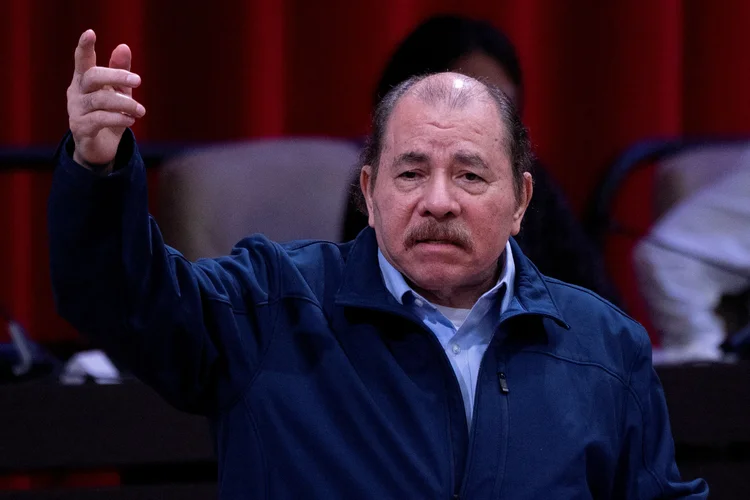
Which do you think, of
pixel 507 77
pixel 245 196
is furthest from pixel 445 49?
pixel 245 196

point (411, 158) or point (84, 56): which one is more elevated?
point (84, 56)

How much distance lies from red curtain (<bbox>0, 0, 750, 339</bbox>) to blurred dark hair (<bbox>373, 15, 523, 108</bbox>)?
71 cm

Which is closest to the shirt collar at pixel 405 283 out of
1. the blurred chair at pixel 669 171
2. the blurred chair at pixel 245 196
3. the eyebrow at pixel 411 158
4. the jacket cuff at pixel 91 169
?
the eyebrow at pixel 411 158

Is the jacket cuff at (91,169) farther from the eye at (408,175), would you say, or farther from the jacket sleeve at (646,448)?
the jacket sleeve at (646,448)

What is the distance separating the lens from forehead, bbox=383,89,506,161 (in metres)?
1.12

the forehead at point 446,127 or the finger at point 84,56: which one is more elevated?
the finger at point 84,56

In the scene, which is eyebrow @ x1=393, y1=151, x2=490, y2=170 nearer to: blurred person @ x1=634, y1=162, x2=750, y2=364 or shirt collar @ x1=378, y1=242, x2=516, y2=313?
shirt collar @ x1=378, y1=242, x2=516, y2=313

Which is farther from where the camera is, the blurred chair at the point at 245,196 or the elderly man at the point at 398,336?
the blurred chair at the point at 245,196

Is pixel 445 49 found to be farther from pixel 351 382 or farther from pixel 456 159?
pixel 351 382

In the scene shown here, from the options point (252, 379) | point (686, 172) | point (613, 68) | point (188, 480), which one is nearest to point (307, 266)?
point (252, 379)

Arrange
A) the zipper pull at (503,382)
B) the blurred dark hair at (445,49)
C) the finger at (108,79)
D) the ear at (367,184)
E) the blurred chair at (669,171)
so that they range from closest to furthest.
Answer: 1. the finger at (108,79)
2. the zipper pull at (503,382)
3. the ear at (367,184)
4. the blurred dark hair at (445,49)
5. the blurred chair at (669,171)

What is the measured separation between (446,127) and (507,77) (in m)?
0.73

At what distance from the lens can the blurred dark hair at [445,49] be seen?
1793mm

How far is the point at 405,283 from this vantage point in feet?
3.68
